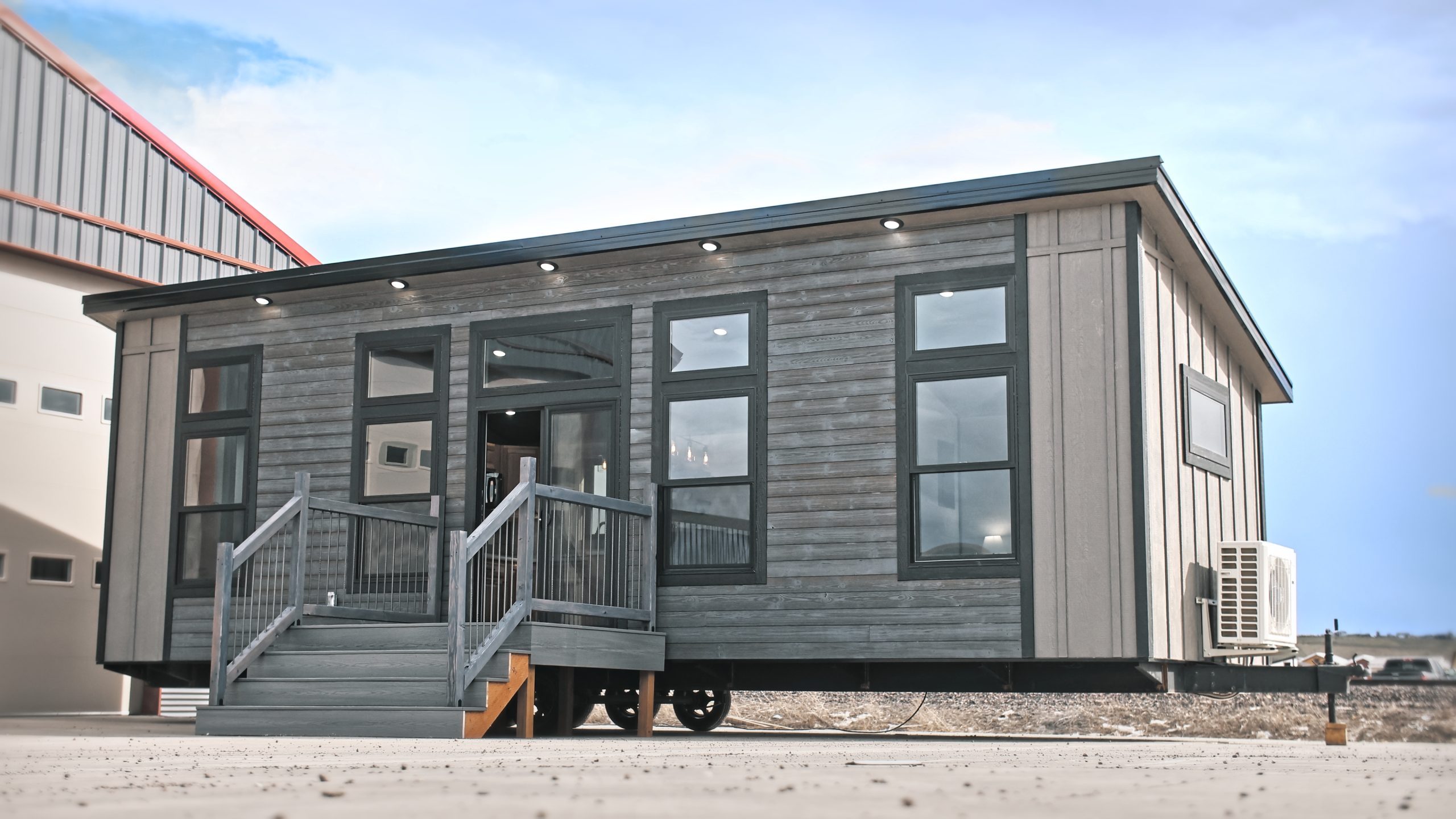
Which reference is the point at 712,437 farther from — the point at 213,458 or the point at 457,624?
the point at 213,458

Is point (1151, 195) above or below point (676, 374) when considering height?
above

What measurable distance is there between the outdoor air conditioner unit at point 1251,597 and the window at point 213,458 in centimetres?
A: 740

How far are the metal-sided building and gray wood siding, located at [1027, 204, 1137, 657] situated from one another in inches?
353

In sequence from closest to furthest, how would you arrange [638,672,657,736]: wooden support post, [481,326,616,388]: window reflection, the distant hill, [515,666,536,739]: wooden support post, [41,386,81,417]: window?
the distant hill, [515,666,536,739]: wooden support post, [638,672,657,736]: wooden support post, [481,326,616,388]: window reflection, [41,386,81,417]: window

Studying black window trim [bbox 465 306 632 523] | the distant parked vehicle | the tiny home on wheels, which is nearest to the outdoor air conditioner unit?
the tiny home on wheels

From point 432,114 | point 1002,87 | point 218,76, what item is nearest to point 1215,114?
point 1002,87

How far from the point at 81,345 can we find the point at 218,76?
13.3 meters

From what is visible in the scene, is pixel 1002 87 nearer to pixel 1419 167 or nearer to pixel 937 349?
pixel 937 349

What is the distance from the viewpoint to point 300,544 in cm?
958

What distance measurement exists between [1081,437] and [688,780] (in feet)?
16.9

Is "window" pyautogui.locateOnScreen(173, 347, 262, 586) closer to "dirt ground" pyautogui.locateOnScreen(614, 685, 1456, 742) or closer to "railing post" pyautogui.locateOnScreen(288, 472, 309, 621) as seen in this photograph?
"railing post" pyautogui.locateOnScreen(288, 472, 309, 621)

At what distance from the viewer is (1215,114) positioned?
24766 millimetres

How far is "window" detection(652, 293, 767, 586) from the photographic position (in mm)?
9641

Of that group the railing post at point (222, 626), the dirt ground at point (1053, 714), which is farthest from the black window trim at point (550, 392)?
the dirt ground at point (1053, 714)
